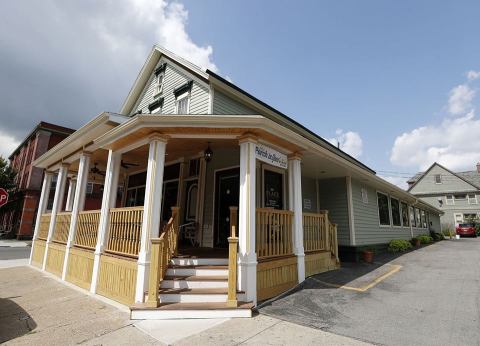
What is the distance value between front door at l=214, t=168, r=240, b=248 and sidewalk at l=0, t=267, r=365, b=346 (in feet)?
11.1

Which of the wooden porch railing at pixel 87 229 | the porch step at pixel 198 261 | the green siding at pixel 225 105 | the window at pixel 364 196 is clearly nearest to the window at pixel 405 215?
the window at pixel 364 196

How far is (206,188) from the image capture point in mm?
8562

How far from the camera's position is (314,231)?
751cm

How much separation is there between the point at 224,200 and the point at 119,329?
454 cm

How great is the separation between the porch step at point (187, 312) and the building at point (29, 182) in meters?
24.7

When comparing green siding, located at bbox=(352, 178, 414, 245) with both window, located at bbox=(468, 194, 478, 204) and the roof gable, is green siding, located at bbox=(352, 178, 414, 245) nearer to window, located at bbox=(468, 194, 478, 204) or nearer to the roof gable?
window, located at bbox=(468, 194, 478, 204)

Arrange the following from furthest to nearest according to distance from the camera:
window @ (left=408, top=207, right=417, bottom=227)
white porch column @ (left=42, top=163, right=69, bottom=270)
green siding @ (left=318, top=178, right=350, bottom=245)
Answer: window @ (left=408, top=207, right=417, bottom=227)
green siding @ (left=318, top=178, right=350, bottom=245)
white porch column @ (left=42, top=163, right=69, bottom=270)

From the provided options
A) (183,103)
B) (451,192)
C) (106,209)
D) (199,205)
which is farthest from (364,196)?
(451,192)

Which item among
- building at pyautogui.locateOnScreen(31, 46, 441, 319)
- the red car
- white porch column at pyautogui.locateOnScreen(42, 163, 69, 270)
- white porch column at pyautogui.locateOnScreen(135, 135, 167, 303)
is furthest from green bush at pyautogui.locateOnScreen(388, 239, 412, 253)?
the red car

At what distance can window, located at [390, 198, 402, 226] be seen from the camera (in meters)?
14.1

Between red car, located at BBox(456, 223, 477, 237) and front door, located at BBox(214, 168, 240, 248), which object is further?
red car, located at BBox(456, 223, 477, 237)

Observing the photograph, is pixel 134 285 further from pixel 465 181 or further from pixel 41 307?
pixel 465 181

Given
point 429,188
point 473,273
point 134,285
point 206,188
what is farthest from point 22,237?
point 429,188

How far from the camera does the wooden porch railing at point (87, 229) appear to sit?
6910mm
